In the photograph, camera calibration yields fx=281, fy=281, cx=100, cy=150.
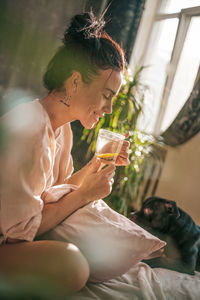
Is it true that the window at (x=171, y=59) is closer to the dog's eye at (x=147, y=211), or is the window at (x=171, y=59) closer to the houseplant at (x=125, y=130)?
the houseplant at (x=125, y=130)

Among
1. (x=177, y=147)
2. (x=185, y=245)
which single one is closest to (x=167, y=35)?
(x=177, y=147)

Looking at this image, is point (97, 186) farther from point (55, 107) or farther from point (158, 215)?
point (158, 215)

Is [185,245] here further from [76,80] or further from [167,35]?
[167,35]

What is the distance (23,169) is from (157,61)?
340cm

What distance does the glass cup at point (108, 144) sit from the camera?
1.04m

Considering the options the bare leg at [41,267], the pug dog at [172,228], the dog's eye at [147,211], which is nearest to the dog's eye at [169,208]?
the pug dog at [172,228]

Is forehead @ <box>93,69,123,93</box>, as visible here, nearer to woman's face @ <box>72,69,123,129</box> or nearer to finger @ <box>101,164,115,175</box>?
woman's face @ <box>72,69,123,129</box>

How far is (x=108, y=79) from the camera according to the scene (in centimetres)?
111

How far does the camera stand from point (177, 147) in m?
3.16

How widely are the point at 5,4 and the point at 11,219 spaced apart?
5.92ft

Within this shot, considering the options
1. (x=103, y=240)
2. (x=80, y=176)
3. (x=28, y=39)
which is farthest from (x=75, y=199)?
(x=28, y=39)

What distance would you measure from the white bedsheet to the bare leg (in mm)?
86

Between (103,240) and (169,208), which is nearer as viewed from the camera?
(103,240)

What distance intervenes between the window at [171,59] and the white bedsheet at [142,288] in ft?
7.15
